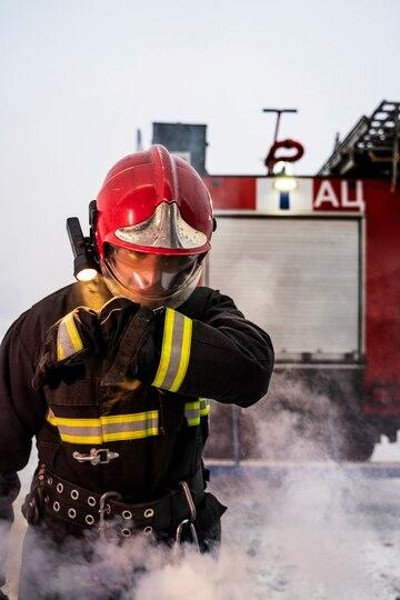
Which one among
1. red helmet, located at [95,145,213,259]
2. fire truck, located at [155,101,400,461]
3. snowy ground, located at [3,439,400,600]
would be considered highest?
red helmet, located at [95,145,213,259]

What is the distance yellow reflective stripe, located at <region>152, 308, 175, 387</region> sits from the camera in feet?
4.17

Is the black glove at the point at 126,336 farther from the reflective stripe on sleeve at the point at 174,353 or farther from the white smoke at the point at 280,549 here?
the white smoke at the point at 280,549

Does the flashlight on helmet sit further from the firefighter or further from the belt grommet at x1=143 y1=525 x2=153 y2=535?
the belt grommet at x1=143 y1=525 x2=153 y2=535

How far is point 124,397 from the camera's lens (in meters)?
1.49

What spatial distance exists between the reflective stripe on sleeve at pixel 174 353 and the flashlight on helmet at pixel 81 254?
356 millimetres

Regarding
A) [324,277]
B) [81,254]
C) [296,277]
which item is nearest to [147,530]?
[81,254]

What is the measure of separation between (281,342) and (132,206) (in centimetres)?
465

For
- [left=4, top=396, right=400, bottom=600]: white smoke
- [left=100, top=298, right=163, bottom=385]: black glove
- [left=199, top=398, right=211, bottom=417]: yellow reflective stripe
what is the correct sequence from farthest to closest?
[left=199, top=398, right=211, bottom=417]: yellow reflective stripe → [left=4, top=396, right=400, bottom=600]: white smoke → [left=100, top=298, right=163, bottom=385]: black glove

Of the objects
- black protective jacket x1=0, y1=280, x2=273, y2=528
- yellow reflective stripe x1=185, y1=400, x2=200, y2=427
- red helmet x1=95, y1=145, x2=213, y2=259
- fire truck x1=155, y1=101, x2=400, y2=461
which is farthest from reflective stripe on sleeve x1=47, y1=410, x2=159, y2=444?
fire truck x1=155, y1=101, x2=400, y2=461

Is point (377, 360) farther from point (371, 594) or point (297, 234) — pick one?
point (371, 594)

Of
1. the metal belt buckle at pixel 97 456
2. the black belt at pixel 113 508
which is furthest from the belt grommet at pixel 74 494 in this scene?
the metal belt buckle at pixel 97 456

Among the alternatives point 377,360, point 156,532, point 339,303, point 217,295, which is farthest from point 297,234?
point 156,532

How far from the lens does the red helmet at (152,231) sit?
1.50 meters

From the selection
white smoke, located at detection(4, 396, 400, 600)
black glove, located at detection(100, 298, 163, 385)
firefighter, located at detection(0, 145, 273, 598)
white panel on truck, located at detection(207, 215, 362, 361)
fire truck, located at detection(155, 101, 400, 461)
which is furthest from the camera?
white panel on truck, located at detection(207, 215, 362, 361)
